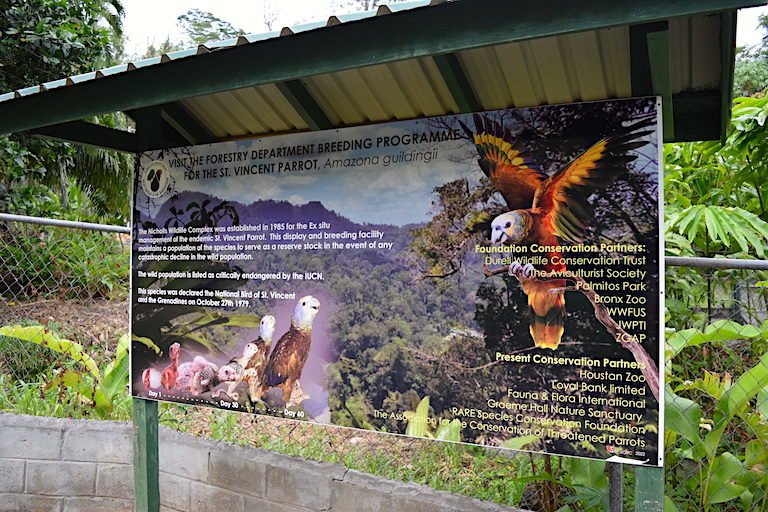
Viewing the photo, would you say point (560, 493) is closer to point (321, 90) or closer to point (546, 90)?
point (546, 90)

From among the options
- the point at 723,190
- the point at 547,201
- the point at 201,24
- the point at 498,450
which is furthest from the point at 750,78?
the point at 201,24

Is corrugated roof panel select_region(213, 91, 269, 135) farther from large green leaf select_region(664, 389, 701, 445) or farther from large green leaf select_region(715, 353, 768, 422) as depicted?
large green leaf select_region(715, 353, 768, 422)

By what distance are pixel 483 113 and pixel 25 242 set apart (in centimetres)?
378

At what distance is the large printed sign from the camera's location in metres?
2.00

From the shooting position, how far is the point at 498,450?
3346mm

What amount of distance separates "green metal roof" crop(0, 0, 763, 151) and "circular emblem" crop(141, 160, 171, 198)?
27 cm

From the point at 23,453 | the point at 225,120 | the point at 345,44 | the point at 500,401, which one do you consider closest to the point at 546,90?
the point at 345,44

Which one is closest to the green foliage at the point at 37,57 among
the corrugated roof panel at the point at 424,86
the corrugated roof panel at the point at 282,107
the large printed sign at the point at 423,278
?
the large printed sign at the point at 423,278

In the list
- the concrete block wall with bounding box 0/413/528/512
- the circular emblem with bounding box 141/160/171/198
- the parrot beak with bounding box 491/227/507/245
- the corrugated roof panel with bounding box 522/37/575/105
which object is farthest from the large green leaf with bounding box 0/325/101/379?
the corrugated roof panel with bounding box 522/37/575/105

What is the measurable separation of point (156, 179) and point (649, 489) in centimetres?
252

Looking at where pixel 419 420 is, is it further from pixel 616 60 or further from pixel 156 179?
pixel 156 179

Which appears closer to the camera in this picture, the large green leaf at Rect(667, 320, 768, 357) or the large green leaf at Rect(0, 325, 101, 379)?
the large green leaf at Rect(667, 320, 768, 357)

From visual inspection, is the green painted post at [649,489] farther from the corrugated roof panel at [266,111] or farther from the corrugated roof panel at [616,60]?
the corrugated roof panel at [266,111]

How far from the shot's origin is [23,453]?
374cm
